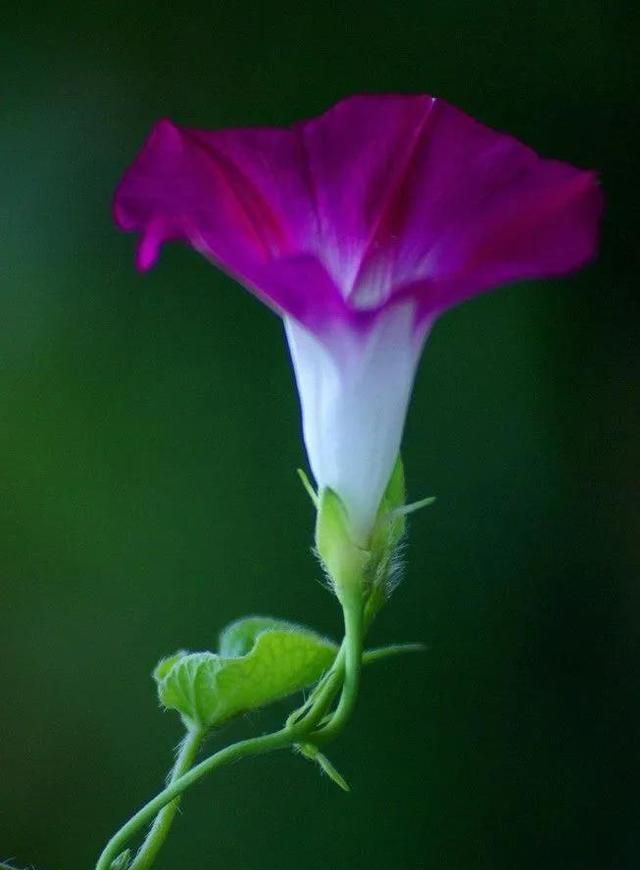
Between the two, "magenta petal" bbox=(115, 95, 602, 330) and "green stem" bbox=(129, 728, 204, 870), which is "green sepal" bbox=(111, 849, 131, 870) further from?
"magenta petal" bbox=(115, 95, 602, 330)

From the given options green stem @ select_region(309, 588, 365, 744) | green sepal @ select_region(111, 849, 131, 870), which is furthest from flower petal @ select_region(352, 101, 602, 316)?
green sepal @ select_region(111, 849, 131, 870)

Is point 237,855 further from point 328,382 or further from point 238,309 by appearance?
point 328,382

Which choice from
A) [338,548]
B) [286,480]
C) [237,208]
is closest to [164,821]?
[338,548]

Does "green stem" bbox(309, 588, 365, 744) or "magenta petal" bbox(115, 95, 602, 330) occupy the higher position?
"magenta petal" bbox(115, 95, 602, 330)

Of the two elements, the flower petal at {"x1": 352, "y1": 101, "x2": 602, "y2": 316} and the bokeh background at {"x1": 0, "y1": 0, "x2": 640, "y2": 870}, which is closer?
the flower petal at {"x1": 352, "y1": 101, "x2": 602, "y2": 316}

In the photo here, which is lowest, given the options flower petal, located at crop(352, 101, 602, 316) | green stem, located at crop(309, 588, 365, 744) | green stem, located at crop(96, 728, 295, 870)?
green stem, located at crop(96, 728, 295, 870)

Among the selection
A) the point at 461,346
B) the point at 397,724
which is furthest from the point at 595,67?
the point at 397,724
